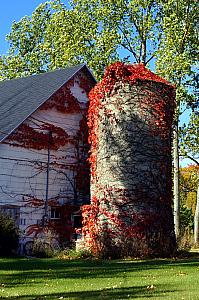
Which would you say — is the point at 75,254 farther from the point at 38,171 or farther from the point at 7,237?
the point at 38,171

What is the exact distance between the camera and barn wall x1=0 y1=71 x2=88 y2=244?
20.1 m

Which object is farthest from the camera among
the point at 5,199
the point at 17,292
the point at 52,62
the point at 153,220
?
the point at 52,62

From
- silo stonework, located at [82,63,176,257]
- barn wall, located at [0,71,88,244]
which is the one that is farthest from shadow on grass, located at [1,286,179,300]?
barn wall, located at [0,71,88,244]

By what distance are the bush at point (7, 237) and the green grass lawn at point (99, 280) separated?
68.8 inches

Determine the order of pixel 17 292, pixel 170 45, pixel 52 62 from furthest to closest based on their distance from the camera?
pixel 52 62 → pixel 170 45 → pixel 17 292

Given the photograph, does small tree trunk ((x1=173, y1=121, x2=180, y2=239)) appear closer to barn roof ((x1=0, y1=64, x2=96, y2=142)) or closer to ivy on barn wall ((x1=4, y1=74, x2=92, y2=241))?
ivy on barn wall ((x1=4, y1=74, x2=92, y2=241))

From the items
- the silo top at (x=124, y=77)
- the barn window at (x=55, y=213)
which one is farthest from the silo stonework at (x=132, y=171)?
the barn window at (x=55, y=213)

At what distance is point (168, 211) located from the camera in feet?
60.0

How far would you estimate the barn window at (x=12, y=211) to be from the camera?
19844mm

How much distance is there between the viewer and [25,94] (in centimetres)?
2300

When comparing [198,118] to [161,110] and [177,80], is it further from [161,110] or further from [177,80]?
[161,110]

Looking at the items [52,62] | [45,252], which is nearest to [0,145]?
[45,252]

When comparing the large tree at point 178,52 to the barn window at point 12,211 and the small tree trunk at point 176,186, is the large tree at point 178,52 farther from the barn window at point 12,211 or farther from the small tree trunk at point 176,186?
the barn window at point 12,211

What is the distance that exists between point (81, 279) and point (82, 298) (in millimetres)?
2519
